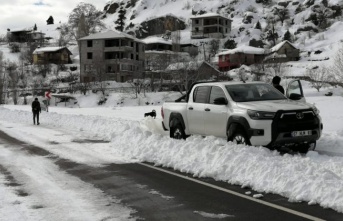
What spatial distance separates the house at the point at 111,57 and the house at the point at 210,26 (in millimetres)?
44373

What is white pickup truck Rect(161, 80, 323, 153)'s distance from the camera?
994 cm

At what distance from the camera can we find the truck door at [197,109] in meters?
12.1

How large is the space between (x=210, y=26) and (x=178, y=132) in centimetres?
12300

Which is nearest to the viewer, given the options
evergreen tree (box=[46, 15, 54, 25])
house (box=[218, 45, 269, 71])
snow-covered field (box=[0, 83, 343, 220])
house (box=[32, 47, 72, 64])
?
snow-covered field (box=[0, 83, 343, 220])

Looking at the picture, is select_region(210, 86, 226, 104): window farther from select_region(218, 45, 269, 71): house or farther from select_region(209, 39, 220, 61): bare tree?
select_region(209, 39, 220, 61): bare tree

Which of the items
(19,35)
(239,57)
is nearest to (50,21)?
(19,35)

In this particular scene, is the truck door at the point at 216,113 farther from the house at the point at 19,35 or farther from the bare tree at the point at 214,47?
the house at the point at 19,35

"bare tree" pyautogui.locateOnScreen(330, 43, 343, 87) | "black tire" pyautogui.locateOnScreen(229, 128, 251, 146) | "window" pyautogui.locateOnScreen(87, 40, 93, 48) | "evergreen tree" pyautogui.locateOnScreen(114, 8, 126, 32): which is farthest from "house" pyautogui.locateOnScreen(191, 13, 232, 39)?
"black tire" pyautogui.locateOnScreen(229, 128, 251, 146)

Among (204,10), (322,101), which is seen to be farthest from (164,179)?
(204,10)

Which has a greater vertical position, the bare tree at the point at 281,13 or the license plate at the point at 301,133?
the bare tree at the point at 281,13

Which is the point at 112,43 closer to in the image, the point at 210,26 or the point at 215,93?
the point at 210,26

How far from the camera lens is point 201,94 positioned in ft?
40.9

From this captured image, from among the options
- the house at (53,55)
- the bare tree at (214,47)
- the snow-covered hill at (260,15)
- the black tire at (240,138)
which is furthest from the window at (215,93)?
the bare tree at (214,47)

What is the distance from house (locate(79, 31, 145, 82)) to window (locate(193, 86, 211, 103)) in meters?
69.3
